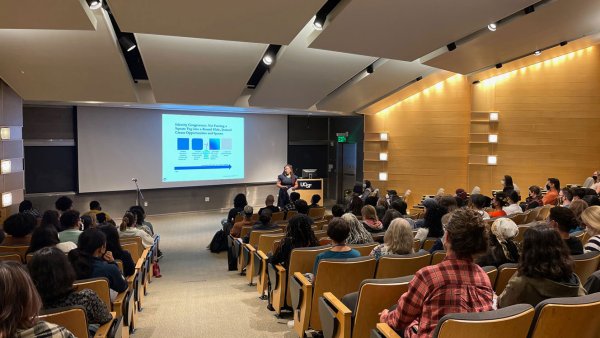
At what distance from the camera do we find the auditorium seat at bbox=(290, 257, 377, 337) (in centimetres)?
309

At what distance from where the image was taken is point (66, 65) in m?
6.91

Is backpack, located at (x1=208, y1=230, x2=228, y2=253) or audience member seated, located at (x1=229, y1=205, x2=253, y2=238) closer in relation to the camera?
audience member seated, located at (x1=229, y1=205, x2=253, y2=238)

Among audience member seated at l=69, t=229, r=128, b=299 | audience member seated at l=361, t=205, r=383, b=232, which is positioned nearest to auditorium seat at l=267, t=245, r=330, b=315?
audience member seated at l=361, t=205, r=383, b=232

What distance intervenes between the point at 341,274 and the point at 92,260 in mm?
1838

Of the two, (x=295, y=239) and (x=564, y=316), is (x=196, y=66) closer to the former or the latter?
(x=295, y=239)

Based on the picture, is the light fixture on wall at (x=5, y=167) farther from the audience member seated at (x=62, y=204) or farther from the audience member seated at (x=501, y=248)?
the audience member seated at (x=501, y=248)

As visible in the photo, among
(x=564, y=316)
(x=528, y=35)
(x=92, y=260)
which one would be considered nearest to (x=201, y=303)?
(x=92, y=260)

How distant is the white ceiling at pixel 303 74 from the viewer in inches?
307

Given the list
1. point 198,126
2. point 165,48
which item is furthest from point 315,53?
point 198,126

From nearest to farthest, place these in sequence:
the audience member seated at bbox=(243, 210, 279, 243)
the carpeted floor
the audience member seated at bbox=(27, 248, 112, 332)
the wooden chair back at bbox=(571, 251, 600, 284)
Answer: the audience member seated at bbox=(27, 248, 112, 332), the wooden chair back at bbox=(571, 251, 600, 284), the carpeted floor, the audience member seated at bbox=(243, 210, 279, 243)

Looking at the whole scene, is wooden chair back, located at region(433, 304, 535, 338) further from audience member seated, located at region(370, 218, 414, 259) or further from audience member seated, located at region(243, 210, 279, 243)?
→ audience member seated, located at region(243, 210, 279, 243)

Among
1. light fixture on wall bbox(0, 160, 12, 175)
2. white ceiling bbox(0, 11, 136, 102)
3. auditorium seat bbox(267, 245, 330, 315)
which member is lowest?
auditorium seat bbox(267, 245, 330, 315)

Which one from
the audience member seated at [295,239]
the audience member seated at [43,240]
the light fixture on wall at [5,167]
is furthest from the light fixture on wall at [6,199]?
the audience member seated at [295,239]

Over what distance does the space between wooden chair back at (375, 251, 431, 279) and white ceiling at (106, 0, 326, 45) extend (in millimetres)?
3140
